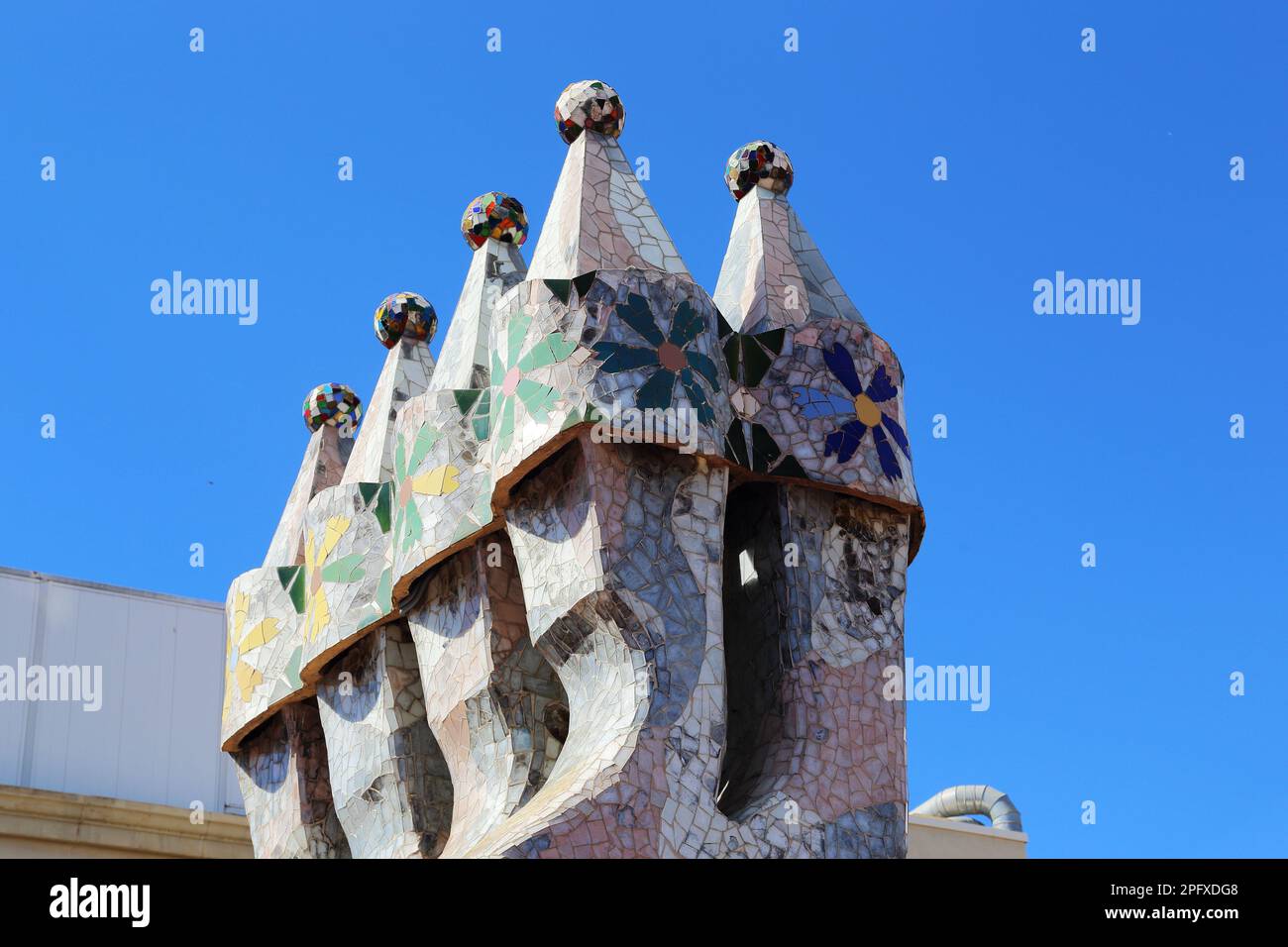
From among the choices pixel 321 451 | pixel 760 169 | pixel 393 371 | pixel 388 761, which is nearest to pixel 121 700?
pixel 321 451

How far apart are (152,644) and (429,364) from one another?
7.77m

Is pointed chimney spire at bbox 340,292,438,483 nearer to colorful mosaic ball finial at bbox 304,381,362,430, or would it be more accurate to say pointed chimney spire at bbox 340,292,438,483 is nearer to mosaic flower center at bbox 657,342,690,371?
colorful mosaic ball finial at bbox 304,381,362,430

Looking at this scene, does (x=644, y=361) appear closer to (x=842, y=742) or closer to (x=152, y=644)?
(x=842, y=742)

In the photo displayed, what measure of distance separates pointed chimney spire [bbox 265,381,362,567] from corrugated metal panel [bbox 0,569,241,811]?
235 inches

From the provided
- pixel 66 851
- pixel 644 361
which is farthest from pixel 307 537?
pixel 66 851

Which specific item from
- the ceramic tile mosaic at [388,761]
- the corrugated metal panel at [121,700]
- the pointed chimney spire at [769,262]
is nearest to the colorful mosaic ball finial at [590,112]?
the pointed chimney spire at [769,262]

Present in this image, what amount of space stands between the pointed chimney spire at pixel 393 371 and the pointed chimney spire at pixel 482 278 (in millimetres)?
448

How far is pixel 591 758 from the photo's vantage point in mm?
9922

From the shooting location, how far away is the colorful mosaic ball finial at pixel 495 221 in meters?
12.5

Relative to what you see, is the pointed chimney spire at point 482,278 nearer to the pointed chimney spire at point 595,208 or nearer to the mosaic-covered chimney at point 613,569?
the mosaic-covered chimney at point 613,569

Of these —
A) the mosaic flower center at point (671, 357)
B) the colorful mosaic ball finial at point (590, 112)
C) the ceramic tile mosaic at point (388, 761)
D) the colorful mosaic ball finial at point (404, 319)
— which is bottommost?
the ceramic tile mosaic at point (388, 761)

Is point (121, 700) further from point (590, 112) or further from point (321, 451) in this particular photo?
point (590, 112)

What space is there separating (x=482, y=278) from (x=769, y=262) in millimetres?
1810
